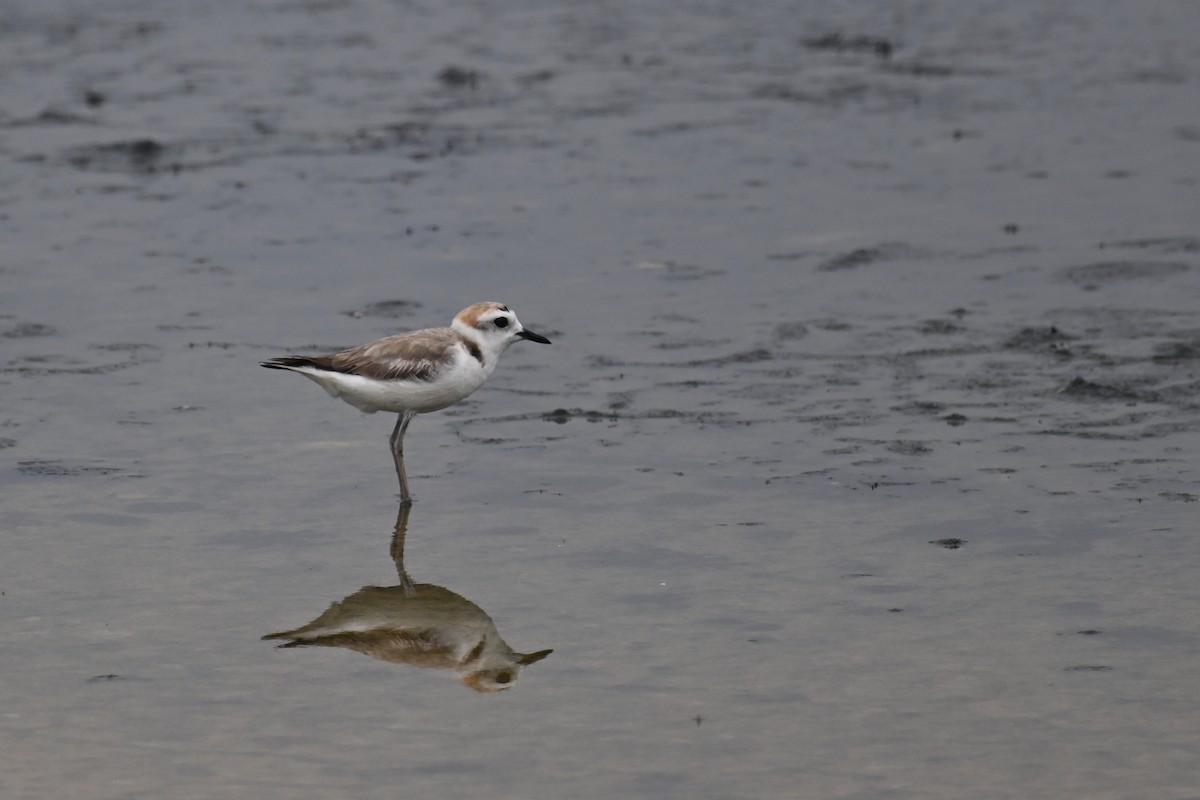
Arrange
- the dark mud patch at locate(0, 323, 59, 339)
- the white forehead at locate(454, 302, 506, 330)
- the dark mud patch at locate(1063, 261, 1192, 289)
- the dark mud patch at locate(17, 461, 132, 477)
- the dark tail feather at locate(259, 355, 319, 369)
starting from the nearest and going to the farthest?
the dark tail feather at locate(259, 355, 319, 369), the dark mud patch at locate(17, 461, 132, 477), the white forehead at locate(454, 302, 506, 330), the dark mud patch at locate(0, 323, 59, 339), the dark mud patch at locate(1063, 261, 1192, 289)

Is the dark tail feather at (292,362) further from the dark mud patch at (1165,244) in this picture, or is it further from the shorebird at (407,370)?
the dark mud patch at (1165,244)

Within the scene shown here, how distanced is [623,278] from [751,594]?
23.8ft

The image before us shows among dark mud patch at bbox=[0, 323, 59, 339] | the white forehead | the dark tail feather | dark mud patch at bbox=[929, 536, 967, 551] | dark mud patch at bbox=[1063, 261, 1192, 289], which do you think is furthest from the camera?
dark mud patch at bbox=[1063, 261, 1192, 289]

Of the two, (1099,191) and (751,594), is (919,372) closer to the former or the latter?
(751,594)

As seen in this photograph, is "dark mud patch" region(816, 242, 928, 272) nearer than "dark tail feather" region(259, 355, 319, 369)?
No

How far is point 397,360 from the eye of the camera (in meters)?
12.3

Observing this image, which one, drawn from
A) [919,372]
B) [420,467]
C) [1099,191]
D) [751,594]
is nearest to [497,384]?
[420,467]

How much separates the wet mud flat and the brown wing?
840mm

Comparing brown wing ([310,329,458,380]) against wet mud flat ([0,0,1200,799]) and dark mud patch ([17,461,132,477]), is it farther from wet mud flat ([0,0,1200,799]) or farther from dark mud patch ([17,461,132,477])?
dark mud patch ([17,461,132,477])

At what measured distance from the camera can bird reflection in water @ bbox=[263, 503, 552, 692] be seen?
379 inches

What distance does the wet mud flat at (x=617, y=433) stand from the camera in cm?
882

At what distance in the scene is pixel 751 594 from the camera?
412 inches

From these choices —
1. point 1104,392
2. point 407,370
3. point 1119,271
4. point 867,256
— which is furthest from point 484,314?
point 1119,271

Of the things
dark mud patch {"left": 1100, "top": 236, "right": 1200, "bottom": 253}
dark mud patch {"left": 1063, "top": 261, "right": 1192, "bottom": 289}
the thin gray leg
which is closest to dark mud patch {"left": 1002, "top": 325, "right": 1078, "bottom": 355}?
dark mud patch {"left": 1063, "top": 261, "right": 1192, "bottom": 289}
